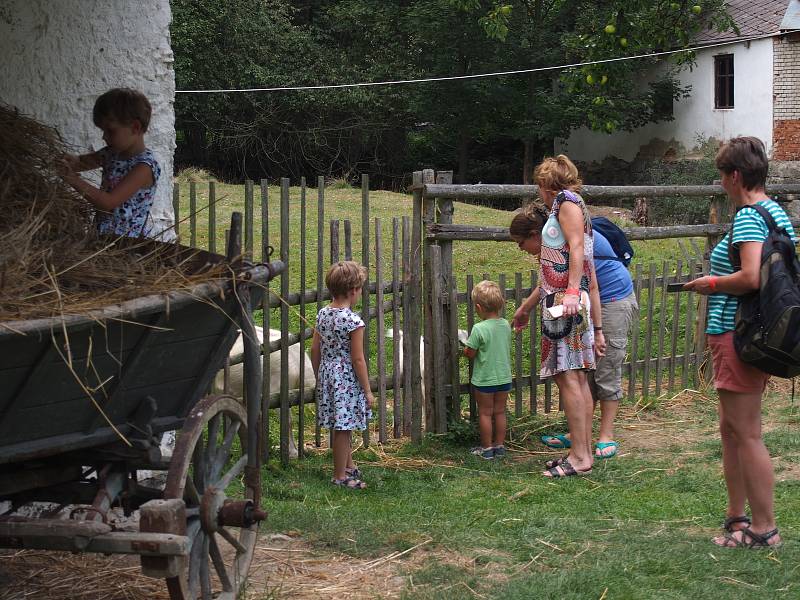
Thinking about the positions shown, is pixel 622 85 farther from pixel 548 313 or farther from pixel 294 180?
pixel 548 313

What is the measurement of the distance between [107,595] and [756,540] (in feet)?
8.89

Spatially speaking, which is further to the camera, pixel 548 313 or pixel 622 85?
pixel 622 85

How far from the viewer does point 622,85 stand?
27438 millimetres

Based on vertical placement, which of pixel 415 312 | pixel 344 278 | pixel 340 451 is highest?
pixel 344 278

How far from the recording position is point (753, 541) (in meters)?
4.43

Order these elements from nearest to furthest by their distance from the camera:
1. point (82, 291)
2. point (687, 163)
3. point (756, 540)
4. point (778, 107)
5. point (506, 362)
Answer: point (82, 291), point (756, 540), point (506, 362), point (778, 107), point (687, 163)

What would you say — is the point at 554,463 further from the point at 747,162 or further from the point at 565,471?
the point at 747,162

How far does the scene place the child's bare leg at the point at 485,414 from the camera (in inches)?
257

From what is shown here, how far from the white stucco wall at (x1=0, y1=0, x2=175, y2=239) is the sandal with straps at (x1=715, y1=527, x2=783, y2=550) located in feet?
9.99

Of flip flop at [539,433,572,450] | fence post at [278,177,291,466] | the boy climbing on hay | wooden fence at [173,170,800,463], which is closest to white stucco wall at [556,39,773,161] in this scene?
wooden fence at [173,170,800,463]

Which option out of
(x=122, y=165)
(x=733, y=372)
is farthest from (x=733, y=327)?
(x=122, y=165)

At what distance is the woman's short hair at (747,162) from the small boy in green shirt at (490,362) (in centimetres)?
226

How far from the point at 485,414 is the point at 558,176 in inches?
64.5

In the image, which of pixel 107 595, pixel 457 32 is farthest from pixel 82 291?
pixel 457 32
